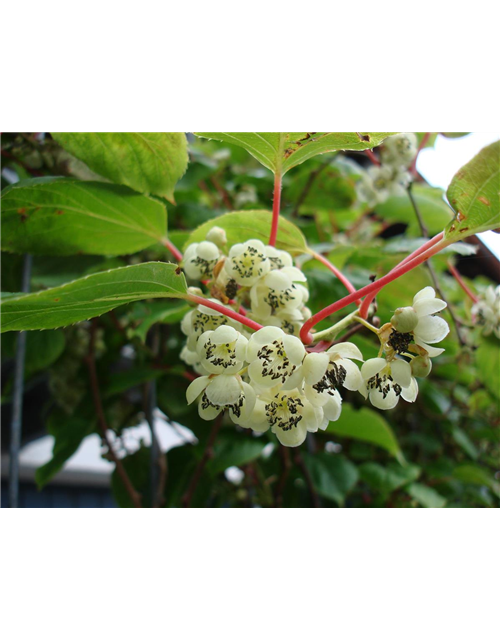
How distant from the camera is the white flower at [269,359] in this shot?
1.52 ft

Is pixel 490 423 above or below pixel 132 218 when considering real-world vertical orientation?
below

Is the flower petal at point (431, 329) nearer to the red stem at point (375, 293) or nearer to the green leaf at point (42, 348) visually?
the red stem at point (375, 293)

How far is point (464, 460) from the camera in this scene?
63.9 inches

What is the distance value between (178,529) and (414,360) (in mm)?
345

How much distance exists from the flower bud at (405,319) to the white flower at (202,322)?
153mm

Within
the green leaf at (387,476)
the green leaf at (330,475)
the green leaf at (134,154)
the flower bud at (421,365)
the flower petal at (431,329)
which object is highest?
the green leaf at (134,154)

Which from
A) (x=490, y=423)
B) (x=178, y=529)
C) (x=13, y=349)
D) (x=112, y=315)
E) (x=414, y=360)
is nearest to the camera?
(x=414, y=360)

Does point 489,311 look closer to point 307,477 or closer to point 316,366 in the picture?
point 307,477

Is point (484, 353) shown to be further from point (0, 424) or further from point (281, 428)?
point (0, 424)

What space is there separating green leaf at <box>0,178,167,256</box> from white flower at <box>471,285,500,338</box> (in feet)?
1.77

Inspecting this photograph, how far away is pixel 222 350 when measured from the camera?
494 millimetres

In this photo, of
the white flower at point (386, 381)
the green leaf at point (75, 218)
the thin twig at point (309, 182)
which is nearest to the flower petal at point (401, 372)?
the white flower at point (386, 381)

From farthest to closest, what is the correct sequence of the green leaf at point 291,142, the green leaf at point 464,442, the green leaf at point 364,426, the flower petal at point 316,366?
1. the green leaf at point 464,442
2. the green leaf at point 364,426
3. the green leaf at point 291,142
4. the flower petal at point 316,366
